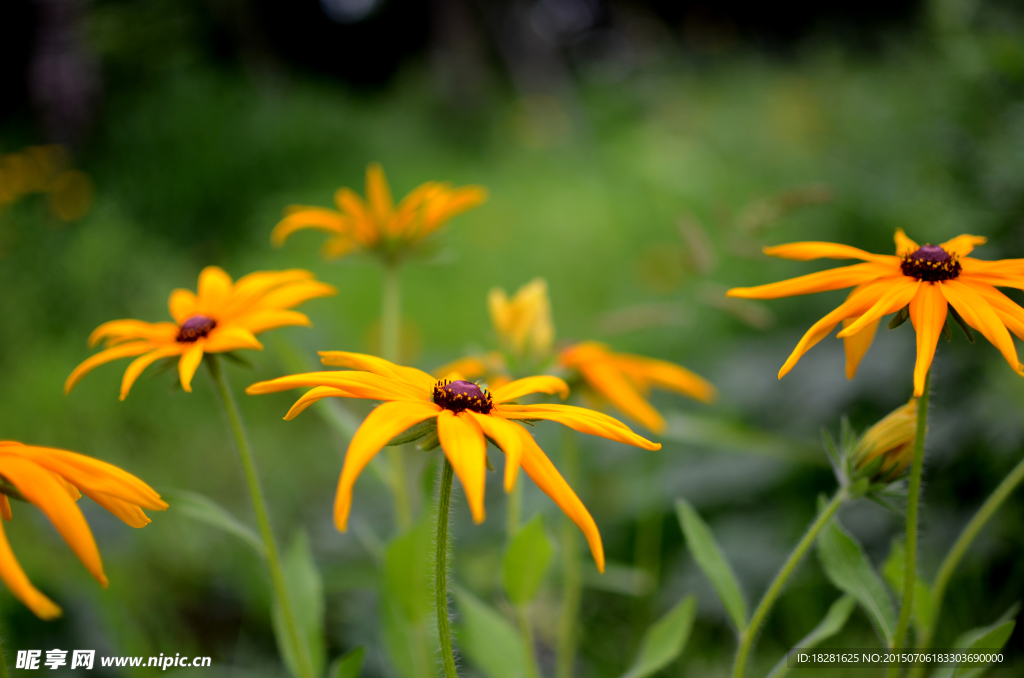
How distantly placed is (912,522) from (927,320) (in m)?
0.18

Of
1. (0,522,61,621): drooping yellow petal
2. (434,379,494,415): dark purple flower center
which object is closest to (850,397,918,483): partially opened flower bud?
(434,379,494,415): dark purple flower center

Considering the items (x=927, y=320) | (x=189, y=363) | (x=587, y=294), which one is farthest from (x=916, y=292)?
(x=587, y=294)

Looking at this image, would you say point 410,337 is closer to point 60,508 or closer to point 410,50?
point 60,508

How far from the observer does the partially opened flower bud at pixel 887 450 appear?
63 cm

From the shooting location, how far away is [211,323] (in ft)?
2.38

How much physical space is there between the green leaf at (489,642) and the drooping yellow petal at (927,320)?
1.78ft

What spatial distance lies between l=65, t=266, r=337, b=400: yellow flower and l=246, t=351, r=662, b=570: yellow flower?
11 centimetres

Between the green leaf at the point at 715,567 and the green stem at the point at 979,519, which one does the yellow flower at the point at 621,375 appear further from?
the green stem at the point at 979,519

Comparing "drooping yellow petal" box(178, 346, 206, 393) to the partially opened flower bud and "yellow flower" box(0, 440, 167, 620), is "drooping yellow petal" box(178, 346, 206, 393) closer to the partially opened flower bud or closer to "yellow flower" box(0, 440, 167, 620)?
"yellow flower" box(0, 440, 167, 620)

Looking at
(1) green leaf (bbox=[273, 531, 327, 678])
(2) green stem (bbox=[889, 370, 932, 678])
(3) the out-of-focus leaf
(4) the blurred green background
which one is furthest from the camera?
(4) the blurred green background

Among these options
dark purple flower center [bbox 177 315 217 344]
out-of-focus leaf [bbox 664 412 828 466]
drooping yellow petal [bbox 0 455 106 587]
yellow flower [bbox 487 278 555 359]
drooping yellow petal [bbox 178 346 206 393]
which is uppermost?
yellow flower [bbox 487 278 555 359]

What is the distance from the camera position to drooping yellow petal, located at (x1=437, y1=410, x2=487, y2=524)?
1.41 feet

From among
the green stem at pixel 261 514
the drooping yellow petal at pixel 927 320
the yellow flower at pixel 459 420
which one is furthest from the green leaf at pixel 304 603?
the drooping yellow petal at pixel 927 320

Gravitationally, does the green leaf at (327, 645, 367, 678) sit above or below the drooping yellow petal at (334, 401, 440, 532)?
below
